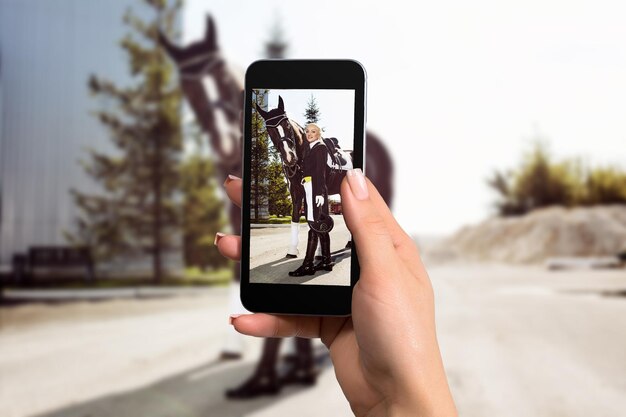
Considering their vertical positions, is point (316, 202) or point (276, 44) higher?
point (276, 44)

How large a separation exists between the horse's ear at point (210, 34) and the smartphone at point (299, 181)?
2157 mm

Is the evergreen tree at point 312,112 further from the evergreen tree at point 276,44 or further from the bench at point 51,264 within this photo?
the evergreen tree at point 276,44

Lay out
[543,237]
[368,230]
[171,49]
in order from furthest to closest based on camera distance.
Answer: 1. [543,237]
2. [171,49]
3. [368,230]

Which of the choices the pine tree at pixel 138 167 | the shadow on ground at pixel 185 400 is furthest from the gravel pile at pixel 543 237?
the shadow on ground at pixel 185 400

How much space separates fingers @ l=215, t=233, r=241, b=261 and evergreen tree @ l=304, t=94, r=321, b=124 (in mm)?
183

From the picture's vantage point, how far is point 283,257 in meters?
0.80

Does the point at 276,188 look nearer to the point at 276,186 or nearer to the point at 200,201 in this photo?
the point at 276,186

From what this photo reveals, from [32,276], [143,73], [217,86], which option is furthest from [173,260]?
[217,86]

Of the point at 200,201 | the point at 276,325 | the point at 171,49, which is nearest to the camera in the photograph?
the point at 276,325

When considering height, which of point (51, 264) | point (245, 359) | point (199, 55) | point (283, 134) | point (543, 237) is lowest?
point (245, 359)

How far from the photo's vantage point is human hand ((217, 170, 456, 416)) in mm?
562

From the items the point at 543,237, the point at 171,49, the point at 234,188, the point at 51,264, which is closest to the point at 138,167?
the point at 51,264

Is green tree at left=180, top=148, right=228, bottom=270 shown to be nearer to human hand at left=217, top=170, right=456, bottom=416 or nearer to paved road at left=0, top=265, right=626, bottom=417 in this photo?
paved road at left=0, top=265, right=626, bottom=417

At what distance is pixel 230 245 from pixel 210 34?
2289mm
